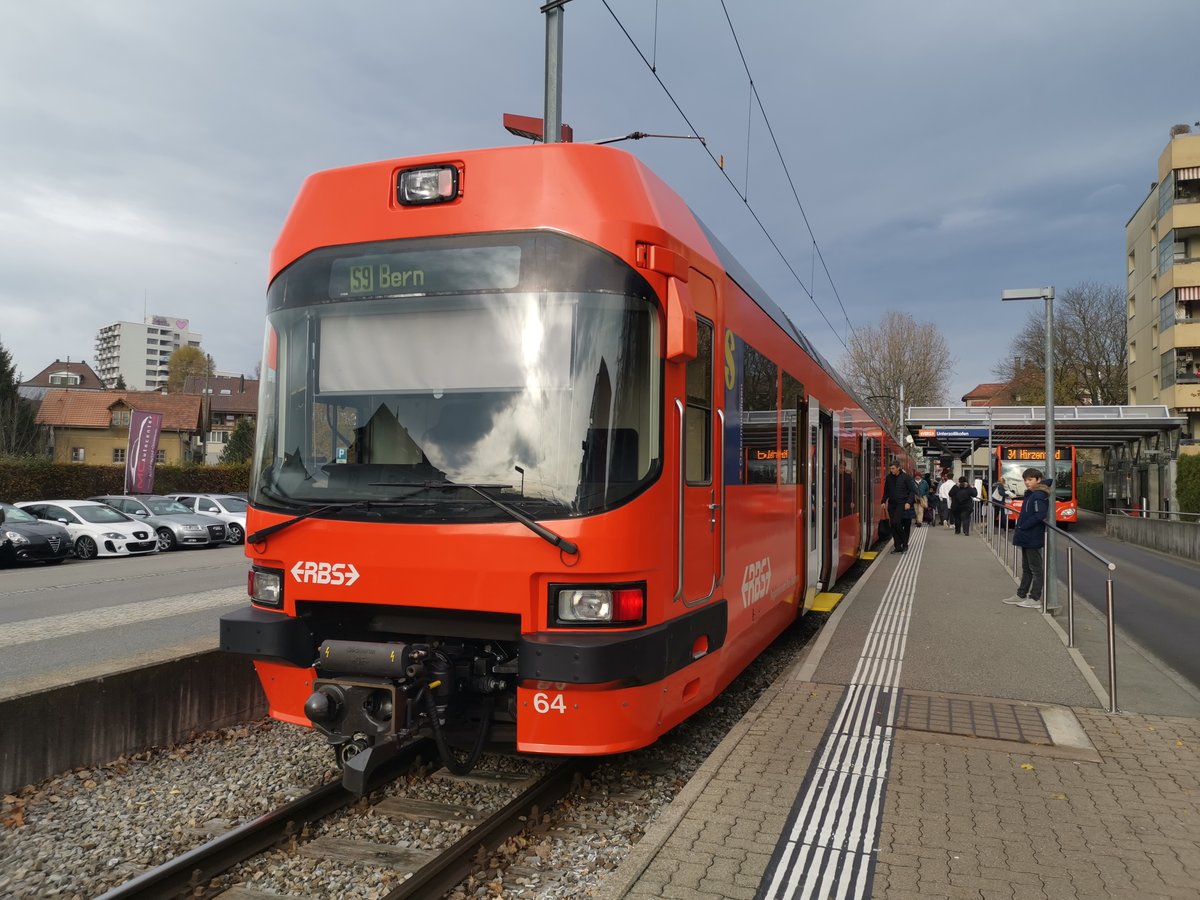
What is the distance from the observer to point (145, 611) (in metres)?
11.9

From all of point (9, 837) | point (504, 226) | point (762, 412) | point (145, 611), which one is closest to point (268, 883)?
point (9, 837)

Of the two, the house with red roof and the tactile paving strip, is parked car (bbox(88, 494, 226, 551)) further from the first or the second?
the house with red roof

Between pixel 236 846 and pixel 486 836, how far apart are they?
1.14 m

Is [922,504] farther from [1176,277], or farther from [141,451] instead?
[141,451]

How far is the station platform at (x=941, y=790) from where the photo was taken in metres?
3.71

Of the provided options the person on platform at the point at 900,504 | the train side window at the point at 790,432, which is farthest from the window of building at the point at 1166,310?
the train side window at the point at 790,432

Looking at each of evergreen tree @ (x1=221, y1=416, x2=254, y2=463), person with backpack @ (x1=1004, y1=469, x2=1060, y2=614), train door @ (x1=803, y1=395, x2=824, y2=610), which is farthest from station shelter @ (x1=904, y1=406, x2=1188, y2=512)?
evergreen tree @ (x1=221, y1=416, x2=254, y2=463)

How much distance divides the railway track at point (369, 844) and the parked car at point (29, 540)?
18.2 m

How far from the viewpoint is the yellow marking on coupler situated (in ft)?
34.9

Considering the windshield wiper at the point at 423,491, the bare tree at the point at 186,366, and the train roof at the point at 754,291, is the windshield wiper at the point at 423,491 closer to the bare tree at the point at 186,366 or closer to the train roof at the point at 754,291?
the train roof at the point at 754,291

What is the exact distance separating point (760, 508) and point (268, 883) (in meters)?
3.87

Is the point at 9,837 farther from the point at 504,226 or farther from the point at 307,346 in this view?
the point at 504,226

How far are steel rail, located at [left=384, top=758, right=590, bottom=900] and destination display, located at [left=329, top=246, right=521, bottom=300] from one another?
257 centimetres

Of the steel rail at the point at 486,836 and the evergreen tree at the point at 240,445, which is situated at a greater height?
the evergreen tree at the point at 240,445
